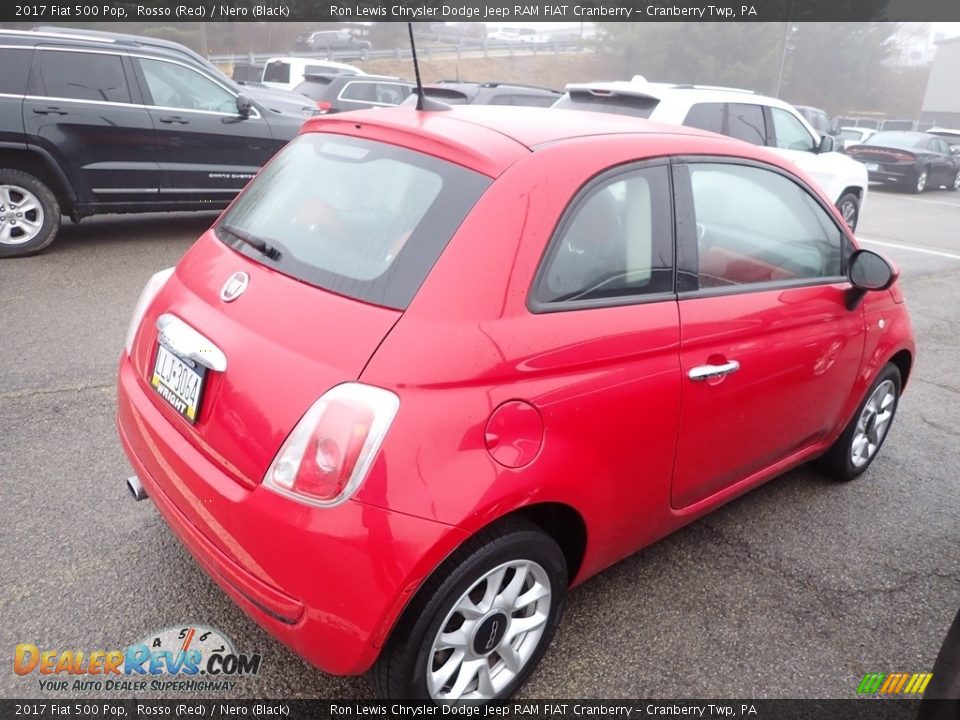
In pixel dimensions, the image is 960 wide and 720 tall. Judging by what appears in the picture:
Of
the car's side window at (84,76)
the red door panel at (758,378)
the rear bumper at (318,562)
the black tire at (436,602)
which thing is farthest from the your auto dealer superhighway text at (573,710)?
the car's side window at (84,76)

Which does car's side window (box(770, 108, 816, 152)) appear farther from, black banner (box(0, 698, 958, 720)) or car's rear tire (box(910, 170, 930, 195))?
car's rear tire (box(910, 170, 930, 195))

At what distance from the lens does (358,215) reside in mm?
2262

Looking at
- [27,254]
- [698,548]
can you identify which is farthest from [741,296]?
[27,254]

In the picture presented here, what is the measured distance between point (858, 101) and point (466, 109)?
67295mm

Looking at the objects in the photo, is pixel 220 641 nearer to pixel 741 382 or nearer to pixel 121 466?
pixel 121 466

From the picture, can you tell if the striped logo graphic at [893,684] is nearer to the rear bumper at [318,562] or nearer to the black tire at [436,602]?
the black tire at [436,602]

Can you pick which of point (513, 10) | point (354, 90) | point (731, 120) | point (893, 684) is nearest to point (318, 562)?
point (893, 684)

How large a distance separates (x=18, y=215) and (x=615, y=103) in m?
5.64

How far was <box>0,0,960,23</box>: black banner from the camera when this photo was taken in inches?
1061

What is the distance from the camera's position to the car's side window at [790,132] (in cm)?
876

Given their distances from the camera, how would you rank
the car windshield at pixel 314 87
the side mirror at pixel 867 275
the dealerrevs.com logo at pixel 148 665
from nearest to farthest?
the dealerrevs.com logo at pixel 148 665
the side mirror at pixel 867 275
the car windshield at pixel 314 87

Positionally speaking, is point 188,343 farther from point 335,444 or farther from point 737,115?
point 737,115

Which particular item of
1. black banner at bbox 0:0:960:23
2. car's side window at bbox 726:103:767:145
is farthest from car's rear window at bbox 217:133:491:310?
black banner at bbox 0:0:960:23

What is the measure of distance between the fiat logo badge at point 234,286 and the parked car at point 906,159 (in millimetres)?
20695
